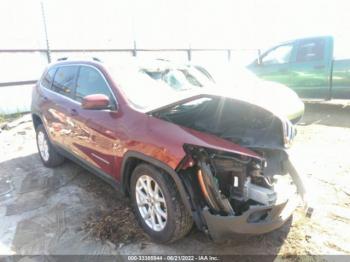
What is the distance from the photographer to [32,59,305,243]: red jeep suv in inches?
99.2

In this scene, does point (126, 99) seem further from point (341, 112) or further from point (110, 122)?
point (341, 112)

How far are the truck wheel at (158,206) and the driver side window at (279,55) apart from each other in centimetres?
671

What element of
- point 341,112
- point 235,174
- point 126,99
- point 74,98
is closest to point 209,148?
point 235,174

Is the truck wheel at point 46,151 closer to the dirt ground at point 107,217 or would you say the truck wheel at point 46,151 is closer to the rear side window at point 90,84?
the dirt ground at point 107,217

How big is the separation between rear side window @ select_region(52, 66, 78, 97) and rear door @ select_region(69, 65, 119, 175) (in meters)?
0.18

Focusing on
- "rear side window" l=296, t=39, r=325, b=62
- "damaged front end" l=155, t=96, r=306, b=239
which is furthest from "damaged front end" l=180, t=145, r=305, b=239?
"rear side window" l=296, t=39, r=325, b=62

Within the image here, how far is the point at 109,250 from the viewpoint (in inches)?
117

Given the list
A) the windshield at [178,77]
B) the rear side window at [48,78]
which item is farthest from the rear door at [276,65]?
the rear side window at [48,78]

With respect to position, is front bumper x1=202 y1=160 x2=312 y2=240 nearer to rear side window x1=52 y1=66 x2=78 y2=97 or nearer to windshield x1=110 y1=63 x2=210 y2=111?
windshield x1=110 y1=63 x2=210 y2=111

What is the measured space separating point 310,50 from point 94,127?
6443 millimetres

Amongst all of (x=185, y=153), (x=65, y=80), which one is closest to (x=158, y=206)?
(x=185, y=153)

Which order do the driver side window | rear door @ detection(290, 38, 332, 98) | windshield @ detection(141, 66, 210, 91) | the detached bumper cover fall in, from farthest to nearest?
the driver side window → rear door @ detection(290, 38, 332, 98) → windshield @ detection(141, 66, 210, 91) → the detached bumper cover

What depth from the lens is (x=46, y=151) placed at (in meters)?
5.18

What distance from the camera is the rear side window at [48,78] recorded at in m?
5.01
